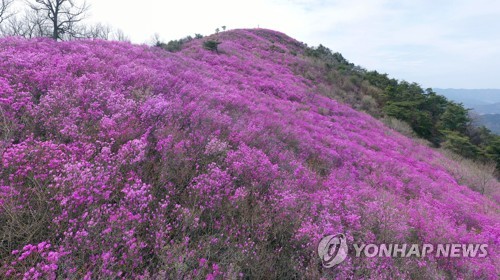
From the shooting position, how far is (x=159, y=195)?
3.73 m

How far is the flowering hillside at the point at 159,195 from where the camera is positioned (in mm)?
2668

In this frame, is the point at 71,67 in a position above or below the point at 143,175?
above

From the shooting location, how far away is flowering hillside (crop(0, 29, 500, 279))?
2668 millimetres

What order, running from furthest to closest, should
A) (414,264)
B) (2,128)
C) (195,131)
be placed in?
(195,131), (414,264), (2,128)

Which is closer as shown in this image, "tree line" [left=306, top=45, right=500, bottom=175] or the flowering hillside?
the flowering hillside

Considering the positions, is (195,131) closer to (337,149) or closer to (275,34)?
(337,149)

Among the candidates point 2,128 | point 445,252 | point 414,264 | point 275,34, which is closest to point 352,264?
Answer: point 414,264

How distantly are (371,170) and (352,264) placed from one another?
7006mm

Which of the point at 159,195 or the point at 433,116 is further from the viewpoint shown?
the point at 433,116

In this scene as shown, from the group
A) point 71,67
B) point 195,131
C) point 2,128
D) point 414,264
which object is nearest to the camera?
point 2,128

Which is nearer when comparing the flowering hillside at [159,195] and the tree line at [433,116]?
the flowering hillside at [159,195]

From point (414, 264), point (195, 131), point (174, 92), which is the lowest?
point (414, 264)

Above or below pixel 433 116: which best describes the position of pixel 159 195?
below

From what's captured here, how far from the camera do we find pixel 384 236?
469cm
